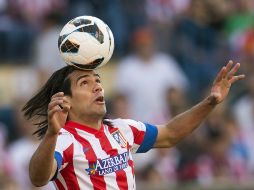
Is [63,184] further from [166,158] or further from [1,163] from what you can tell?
[166,158]

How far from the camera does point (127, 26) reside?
13250 mm

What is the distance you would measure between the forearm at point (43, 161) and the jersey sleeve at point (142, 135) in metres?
1.01

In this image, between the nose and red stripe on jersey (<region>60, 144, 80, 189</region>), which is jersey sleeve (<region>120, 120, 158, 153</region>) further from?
red stripe on jersey (<region>60, 144, 80, 189</region>)

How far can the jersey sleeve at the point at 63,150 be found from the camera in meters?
6.65

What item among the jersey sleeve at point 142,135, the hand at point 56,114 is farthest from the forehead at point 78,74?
the hand at point 56,114

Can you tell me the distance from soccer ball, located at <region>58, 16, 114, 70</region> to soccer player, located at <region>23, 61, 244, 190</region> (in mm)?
109

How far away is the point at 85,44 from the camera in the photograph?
6.93 meters

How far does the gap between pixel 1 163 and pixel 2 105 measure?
6.21 ft

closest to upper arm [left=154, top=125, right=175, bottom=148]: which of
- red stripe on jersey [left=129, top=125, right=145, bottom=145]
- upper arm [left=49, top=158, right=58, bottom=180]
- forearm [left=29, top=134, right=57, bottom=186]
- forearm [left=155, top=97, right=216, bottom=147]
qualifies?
forearm [left=155, top=97, right=216, bottom=147]

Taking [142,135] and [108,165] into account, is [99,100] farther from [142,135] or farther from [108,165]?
[142,135]

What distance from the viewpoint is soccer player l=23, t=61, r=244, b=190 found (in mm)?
6766

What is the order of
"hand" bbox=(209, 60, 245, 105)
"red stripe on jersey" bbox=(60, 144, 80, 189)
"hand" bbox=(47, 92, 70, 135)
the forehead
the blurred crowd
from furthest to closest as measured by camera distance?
the blurred crowd, "hand" bbox=(209, 60, 245, 105), the forehead, "red stripe on jersey" bbox=(60, 144, 80, 189), "hand" bbox=(47, 92, 70, 135)

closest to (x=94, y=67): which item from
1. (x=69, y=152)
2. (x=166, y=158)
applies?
Answer: (x=69, y=152)

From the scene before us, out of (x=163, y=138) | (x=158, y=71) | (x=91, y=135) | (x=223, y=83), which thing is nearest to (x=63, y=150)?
(x=91, y=135)
